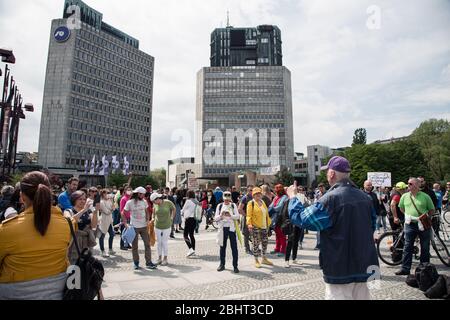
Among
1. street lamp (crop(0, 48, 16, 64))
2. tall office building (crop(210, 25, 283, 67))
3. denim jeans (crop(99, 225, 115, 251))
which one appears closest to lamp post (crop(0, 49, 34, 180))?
street lamp (crop(0, 48, 16, 64))

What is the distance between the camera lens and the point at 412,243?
Result: 6562 mm

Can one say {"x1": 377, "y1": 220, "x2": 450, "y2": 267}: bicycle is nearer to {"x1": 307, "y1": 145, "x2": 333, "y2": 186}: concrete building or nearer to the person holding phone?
the person holding phone

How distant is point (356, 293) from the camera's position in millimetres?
2980

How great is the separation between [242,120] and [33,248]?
106244 mm

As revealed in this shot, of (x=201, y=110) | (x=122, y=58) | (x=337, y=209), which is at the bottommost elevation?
(x=337, y=209)

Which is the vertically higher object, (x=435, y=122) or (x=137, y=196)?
(x=435, y=122)

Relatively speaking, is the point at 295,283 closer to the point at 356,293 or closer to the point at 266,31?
the point at 356,293

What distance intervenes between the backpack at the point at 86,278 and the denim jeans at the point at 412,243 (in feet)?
21.6

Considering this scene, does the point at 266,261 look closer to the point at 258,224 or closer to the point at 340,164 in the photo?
the point at 258,224

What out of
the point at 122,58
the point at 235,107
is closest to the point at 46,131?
the point at 122,58

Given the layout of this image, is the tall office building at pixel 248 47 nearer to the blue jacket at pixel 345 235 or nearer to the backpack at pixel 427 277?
the backpack at pixel 427 277

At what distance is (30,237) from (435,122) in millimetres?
74677

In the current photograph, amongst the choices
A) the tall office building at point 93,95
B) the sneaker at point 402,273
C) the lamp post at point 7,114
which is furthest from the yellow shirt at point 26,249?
the tall office building at point 93,95

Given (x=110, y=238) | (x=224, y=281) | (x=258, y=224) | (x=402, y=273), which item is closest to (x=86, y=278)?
(x=224, y=281)
